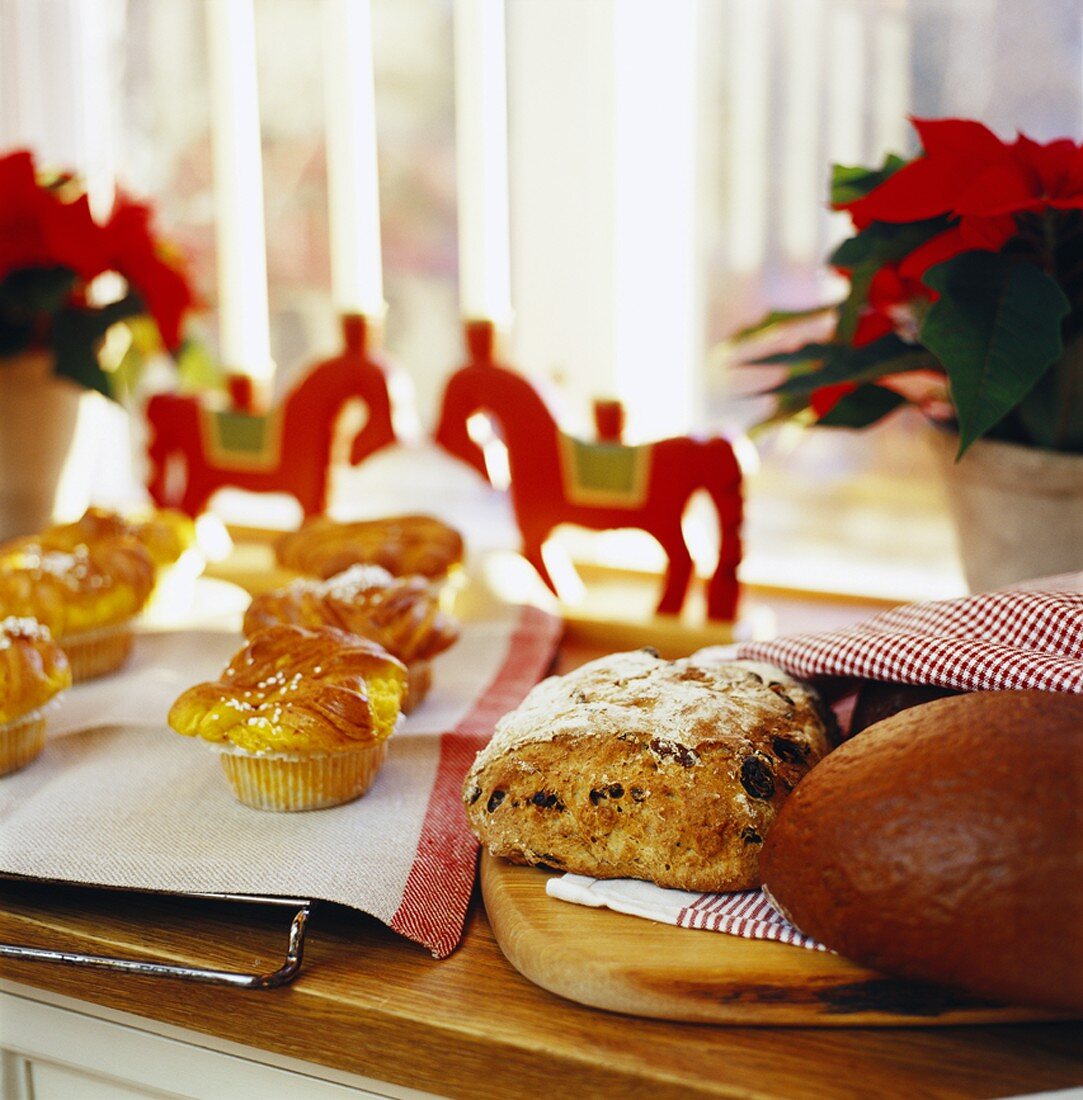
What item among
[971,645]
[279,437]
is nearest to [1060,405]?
[971,645]

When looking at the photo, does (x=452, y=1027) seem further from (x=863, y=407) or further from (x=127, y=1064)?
(x=863, y=407)

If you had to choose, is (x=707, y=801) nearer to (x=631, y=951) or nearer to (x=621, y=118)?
(x=631, y=951)

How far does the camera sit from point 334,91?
150 cm

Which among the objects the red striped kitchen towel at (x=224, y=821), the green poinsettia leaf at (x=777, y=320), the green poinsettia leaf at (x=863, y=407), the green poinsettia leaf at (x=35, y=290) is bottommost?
the red striped kitchen towel at (x=224, y=821)

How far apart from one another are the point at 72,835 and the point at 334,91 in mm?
1028

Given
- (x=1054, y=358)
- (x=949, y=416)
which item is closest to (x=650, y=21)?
(x=949, y=416)

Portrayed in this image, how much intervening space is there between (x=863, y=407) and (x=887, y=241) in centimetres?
13

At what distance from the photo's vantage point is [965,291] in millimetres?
843

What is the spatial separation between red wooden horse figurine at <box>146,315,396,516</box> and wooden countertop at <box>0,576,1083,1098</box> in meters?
0.72

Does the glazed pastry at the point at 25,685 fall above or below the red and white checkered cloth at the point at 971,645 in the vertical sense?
below

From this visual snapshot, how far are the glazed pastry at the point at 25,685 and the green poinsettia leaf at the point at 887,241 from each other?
2.12 ft

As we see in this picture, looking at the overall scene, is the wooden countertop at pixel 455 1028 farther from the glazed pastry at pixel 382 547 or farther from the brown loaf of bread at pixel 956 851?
the glazed pastry at pixel 382 547

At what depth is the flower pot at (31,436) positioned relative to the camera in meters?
1.38

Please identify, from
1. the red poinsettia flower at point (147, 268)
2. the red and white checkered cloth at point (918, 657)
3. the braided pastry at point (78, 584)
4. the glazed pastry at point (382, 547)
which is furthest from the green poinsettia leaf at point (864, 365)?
the red poinsettia flower at point (147, 268)
